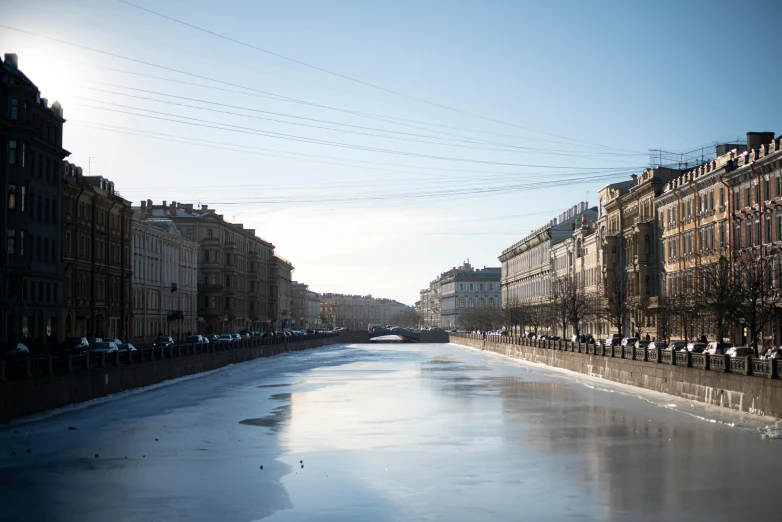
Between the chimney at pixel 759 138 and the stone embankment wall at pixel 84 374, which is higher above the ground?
the chimney at pixel 759 138

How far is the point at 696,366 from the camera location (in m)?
44.3

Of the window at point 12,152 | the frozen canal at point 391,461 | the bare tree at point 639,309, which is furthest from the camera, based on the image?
the bare tree at point 639,309

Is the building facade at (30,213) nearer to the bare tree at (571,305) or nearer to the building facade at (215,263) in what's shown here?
the bare tree at (571,305)

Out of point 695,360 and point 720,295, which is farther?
point 720,295

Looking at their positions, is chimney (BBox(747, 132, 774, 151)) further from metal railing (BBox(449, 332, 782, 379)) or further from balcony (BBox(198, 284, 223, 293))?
balcony (BBox(198, 284, 223, 293))

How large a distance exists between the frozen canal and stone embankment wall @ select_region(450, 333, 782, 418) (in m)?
0.87

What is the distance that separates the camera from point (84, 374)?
43.5 m

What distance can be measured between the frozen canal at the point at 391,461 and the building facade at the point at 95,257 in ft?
94.5

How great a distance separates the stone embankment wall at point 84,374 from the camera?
35.5 metres

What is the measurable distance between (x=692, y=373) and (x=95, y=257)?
168 ft

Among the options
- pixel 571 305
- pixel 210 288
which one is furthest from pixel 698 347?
pixel 210 288

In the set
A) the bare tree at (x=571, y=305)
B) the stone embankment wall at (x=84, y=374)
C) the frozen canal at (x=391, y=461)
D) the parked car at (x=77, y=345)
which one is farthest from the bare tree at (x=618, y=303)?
the parked car at (x=77, y=345)

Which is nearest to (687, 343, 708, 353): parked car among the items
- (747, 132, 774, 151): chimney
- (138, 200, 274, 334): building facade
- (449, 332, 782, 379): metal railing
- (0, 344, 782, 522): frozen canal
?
(449, 332, 782, 379): metal railing

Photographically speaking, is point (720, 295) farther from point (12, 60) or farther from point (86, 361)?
point (12, 60)
